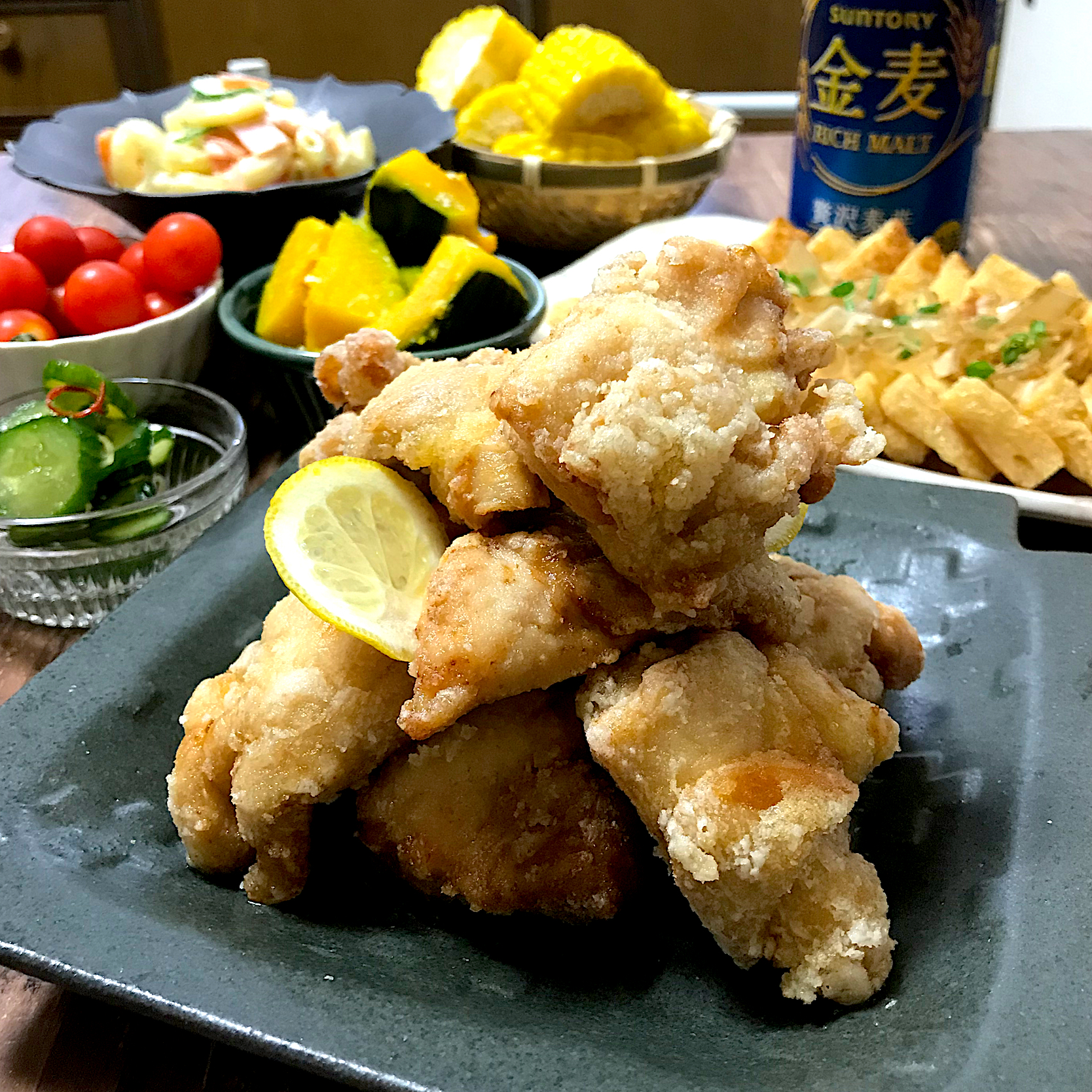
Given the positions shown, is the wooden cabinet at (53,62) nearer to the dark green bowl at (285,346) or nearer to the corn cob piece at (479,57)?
the corn cob piece at (479,57)

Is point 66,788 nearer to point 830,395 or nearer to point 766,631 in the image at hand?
point 766,631

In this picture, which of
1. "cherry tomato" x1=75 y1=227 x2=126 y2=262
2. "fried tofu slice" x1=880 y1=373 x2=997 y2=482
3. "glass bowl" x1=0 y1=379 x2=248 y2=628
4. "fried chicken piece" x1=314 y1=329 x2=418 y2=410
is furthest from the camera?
"cherry tomato" x1=75 y1=227 x2=126 y2=262

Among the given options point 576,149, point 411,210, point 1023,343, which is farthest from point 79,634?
point 576,149

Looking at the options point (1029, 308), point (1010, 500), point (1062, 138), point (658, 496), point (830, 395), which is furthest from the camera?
point (1062, 138)

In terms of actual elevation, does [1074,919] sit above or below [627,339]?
below

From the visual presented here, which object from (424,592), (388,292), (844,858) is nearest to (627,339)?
(424,592)

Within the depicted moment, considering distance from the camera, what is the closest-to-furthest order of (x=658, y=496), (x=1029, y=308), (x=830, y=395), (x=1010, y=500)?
(x=658, y=496), (x=830, y=395), (x=1010, y=500), (x=1029, y=308)

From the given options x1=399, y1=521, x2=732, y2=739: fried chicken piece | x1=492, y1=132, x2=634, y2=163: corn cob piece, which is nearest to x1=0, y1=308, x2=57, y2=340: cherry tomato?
x1=399, y1=521, x2=732, y2=739: fried chicken piece

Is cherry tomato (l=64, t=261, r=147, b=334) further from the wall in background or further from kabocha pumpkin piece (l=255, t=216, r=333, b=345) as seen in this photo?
the wall in background
